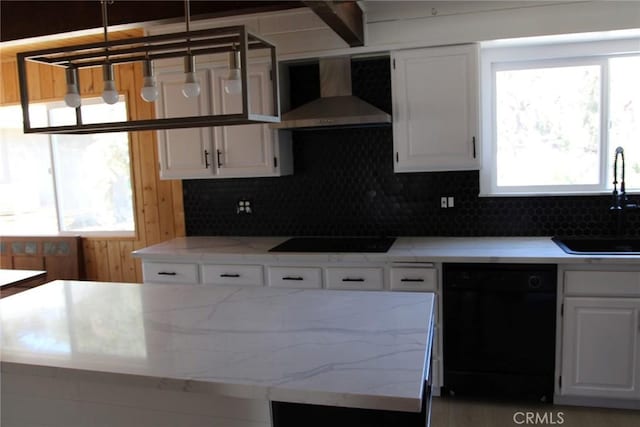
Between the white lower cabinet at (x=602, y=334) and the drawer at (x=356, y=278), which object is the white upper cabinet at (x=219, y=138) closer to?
the drawer at (x=356, y=278)

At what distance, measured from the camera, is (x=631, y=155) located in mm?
3369

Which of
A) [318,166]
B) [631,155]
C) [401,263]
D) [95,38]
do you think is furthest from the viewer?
[95,38]

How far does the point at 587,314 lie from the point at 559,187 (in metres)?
1.00

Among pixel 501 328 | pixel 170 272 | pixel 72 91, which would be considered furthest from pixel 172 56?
pixel 501 328

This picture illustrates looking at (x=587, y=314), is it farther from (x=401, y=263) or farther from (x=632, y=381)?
(x=401, y=263)

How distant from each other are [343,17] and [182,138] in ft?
5.11

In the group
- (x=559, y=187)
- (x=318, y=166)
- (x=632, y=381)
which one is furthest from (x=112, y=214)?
(x=632, y=381)

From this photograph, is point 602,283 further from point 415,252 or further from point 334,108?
point 334,108

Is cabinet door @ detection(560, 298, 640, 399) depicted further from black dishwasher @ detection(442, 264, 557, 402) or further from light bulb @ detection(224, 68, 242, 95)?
light bulb @ detection(224, 68, 242, 95)

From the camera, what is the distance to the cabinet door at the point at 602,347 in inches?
111

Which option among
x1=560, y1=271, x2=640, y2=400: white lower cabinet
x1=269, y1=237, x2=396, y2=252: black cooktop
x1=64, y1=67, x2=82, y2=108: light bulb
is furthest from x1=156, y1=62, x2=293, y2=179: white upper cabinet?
x1=560, y1=271, x2=640, y2=400: white lower cabinet

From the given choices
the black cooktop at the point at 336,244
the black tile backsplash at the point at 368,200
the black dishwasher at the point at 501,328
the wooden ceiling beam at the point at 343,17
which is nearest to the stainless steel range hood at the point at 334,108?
the black tile backsplash at the point at 368,200

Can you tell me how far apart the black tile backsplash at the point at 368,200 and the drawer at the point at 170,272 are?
25.9 inches

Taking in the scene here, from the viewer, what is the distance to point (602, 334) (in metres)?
2.85
